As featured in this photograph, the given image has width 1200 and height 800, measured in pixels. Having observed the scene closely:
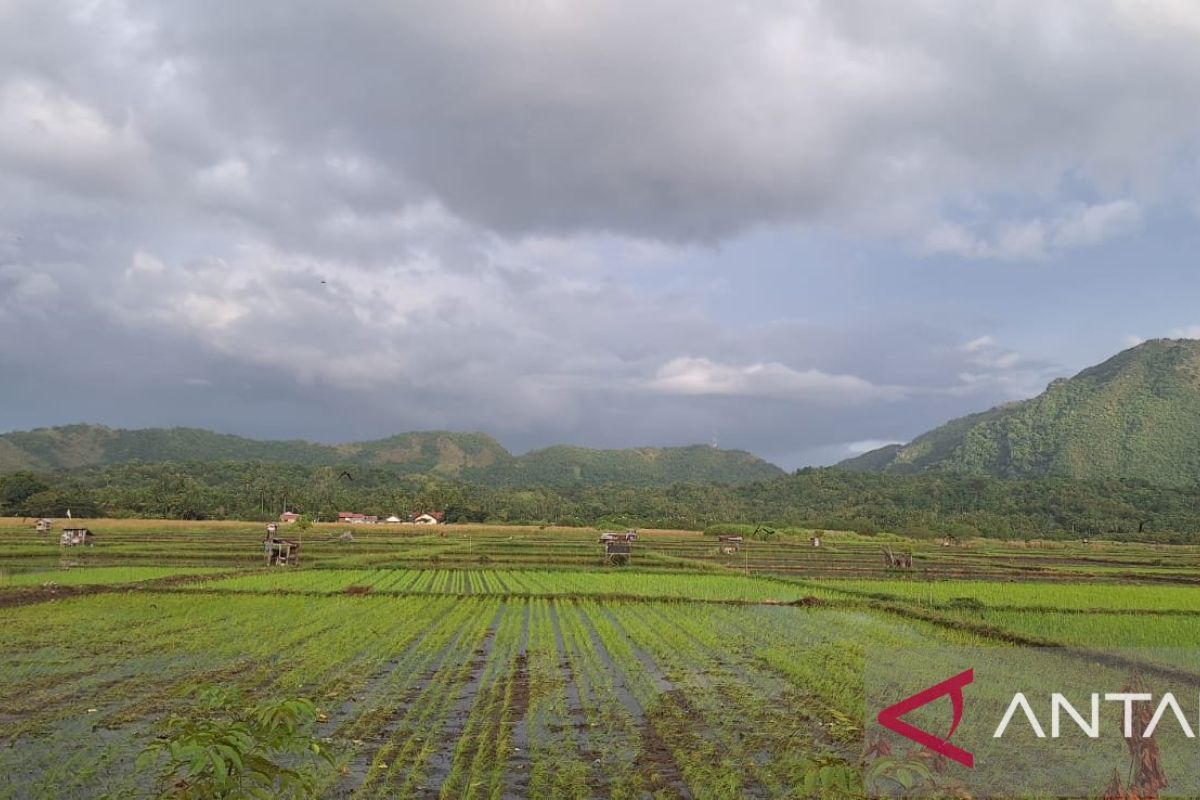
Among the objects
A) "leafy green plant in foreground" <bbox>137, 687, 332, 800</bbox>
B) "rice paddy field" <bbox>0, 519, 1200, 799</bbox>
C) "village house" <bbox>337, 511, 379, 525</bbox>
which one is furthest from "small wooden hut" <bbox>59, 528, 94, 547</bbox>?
"leafy green plant in foreground" <bbox>137, 687, 332, 800</bbox>

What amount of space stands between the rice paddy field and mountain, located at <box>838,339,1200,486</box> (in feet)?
361

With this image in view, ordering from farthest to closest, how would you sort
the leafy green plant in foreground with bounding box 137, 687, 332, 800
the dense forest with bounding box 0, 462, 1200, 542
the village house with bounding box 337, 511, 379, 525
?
the village house with bounding box 337, 511, 379, 525 → the dense forest with bounding box 0, 462, 1200, 542 → the leafy green plant in foreground with bounding box 137, 687, 332, 800

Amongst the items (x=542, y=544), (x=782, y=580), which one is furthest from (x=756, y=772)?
(x=542, y=544)

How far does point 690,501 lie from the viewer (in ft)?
400

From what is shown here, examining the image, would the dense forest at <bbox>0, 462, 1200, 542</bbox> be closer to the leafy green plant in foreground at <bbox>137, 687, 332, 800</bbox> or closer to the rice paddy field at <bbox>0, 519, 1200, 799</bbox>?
the rice paddy field at <bbox>0, 519, 1200, 799</bbox>

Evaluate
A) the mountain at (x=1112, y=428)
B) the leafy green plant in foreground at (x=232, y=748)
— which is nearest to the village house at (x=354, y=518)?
the leafy green plant in foreground at (x=232, y=748)

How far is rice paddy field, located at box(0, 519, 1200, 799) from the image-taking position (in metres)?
7.71

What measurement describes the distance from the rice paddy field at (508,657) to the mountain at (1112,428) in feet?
361

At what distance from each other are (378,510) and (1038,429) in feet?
411

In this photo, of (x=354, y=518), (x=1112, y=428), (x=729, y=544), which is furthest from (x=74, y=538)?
(x=1112, y=428)

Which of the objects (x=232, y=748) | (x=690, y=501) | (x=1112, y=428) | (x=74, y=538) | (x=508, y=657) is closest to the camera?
(x=232, y=748)

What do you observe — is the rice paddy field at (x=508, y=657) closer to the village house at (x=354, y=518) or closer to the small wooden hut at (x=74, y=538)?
the small wooden hut at (x=74, y=538)

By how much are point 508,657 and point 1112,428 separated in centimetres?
15235

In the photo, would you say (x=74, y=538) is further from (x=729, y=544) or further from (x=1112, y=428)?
(x=1112, y=428)
